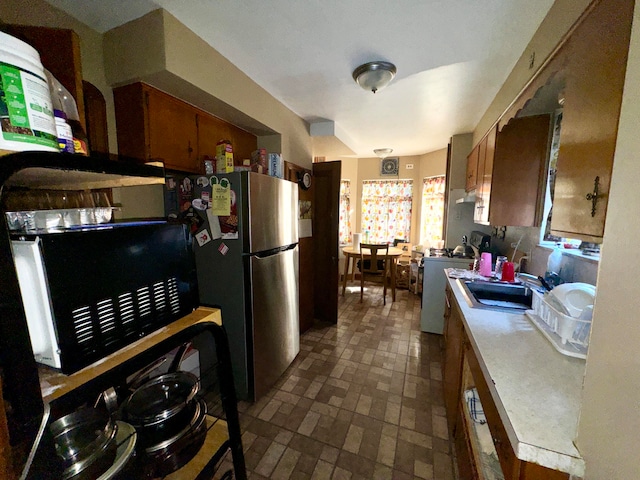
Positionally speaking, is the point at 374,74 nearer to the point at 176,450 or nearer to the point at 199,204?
the point at 199,204

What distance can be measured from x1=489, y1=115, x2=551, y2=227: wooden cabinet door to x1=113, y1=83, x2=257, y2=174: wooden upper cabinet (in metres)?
2.20

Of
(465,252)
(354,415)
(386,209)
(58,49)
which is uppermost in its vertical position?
(58,49)

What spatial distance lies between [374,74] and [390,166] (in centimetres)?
331

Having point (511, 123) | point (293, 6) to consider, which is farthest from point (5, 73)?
point (511, 123)

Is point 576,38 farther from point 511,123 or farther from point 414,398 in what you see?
point 414,398

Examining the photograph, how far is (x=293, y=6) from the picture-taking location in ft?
4.13

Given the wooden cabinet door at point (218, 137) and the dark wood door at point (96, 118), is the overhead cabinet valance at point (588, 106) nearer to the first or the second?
the wooden cabinet door at point (218, 137)

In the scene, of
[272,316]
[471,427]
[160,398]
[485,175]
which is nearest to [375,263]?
[485,175]

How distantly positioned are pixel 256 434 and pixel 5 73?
1.95 meters

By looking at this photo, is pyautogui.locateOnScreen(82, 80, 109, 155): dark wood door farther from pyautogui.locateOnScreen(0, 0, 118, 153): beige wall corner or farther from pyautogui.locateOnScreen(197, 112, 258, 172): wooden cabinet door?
pyautogui.locateOnScreen(197, 112, 258, 172): wooden cabinet door

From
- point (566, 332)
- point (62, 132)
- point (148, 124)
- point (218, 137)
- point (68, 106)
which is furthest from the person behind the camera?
point (218, 137)

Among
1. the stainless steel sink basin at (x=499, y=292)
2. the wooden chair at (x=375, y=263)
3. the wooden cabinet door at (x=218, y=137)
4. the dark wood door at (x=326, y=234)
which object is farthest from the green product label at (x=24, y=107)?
the wooden chair at (x=375, y=263)

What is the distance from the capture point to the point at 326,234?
3100 mm

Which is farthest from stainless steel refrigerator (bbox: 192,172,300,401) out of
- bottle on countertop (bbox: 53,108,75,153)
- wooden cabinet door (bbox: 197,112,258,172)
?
bottle on countertop (bbox: 53,108,75,153)
